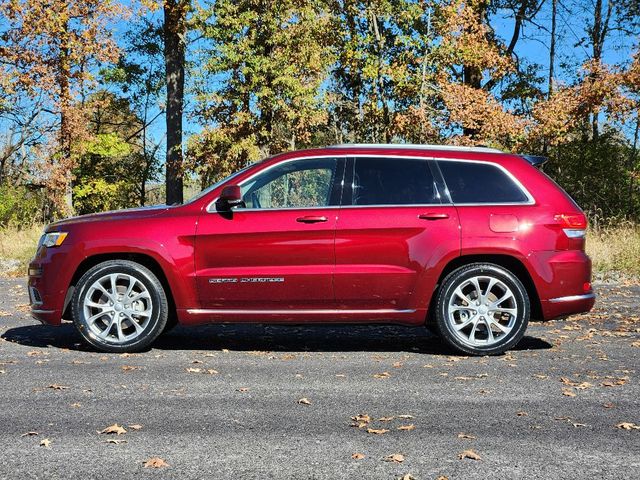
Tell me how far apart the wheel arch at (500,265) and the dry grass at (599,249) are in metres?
8.67

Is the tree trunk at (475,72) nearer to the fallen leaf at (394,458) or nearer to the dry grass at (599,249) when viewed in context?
the dry grass at (599,249)

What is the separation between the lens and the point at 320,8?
90.2 feet

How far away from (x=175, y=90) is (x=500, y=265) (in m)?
22.9

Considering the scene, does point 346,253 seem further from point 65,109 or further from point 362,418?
point 65,109

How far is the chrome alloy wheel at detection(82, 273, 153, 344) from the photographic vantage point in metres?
7.02

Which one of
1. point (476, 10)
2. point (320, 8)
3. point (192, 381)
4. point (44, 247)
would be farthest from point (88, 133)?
point (192, 381)

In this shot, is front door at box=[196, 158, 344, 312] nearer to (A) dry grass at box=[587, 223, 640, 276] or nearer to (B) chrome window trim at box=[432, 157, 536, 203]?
(B) chrome window trim at box=[432, 157, 536, 203]

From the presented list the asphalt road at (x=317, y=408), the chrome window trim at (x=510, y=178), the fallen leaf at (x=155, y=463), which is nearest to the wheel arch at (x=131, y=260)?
the asphalt road at (x=317, y=408)

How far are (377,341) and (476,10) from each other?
2342 cm

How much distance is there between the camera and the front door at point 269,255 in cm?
Answer: 686

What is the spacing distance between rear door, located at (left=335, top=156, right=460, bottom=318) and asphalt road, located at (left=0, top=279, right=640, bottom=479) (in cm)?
58

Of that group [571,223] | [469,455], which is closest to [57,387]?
[469,455]

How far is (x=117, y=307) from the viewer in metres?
7.04

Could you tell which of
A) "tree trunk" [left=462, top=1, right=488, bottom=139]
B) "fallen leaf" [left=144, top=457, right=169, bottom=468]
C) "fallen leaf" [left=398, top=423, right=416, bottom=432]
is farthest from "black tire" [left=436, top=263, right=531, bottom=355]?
"tree trunk" [left=462, top=1, right=488, bottom=139]
